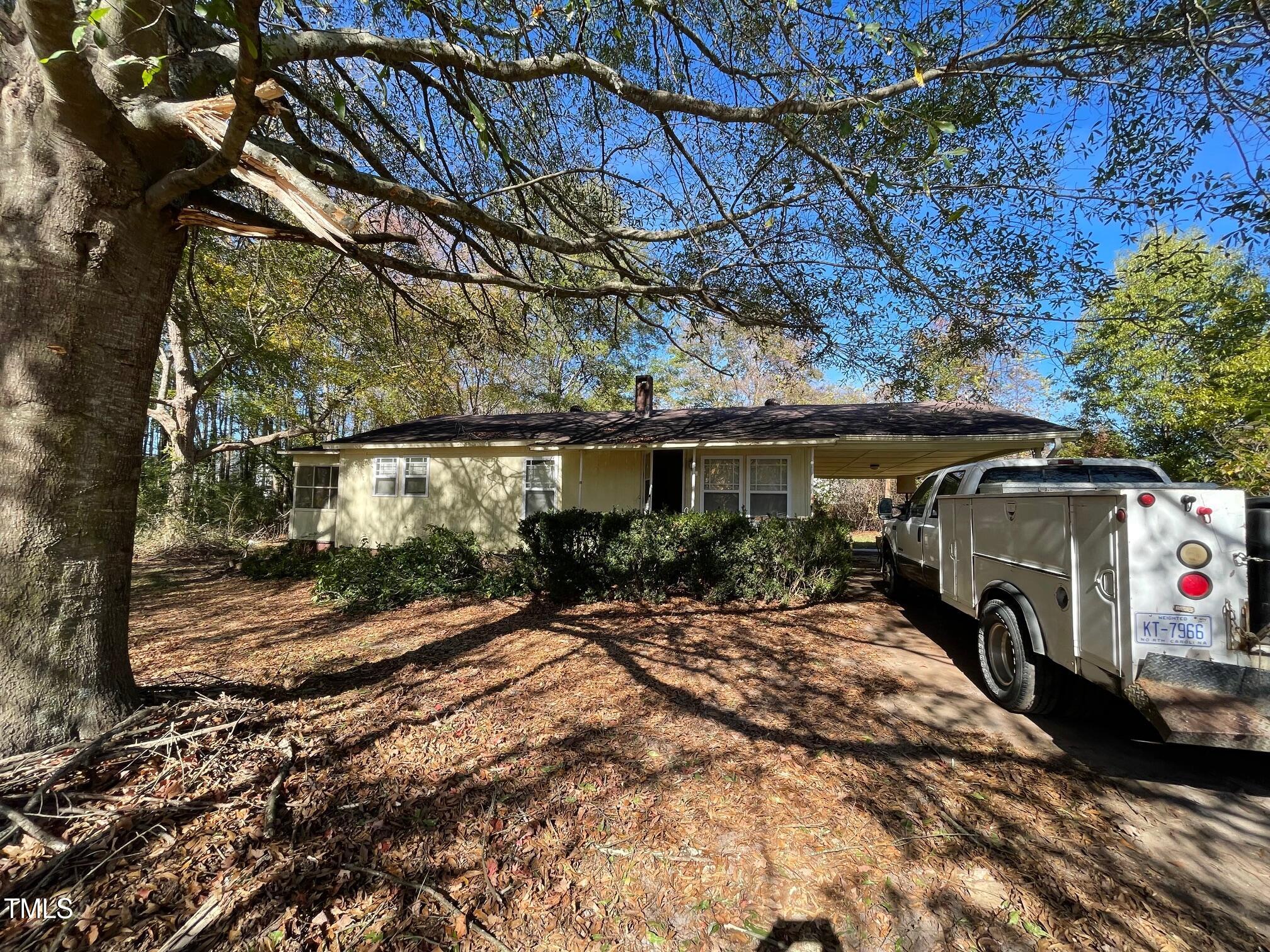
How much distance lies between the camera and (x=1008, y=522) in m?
3.79

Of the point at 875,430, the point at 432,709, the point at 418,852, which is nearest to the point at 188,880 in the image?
the point at 418,852

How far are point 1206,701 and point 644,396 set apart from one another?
11.0 meters

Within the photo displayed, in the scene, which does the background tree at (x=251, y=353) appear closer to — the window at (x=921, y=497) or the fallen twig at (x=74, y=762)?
the fallen twig at (x=74, y=762)

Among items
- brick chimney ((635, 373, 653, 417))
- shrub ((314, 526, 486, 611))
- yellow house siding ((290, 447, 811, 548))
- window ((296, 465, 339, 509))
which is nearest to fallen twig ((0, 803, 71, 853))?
shrub ((314, 526, 486, 611))

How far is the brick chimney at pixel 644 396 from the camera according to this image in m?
12.6

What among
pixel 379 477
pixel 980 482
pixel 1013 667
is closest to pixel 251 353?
pixel 379 477

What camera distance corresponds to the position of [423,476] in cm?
1249

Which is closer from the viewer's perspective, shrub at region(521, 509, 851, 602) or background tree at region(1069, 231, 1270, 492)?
background tree at region(1069, 231, 1270, 492)

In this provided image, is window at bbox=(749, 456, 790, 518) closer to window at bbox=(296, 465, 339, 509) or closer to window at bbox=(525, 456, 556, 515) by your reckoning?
window at bbox=(525, 456, 556, 515)

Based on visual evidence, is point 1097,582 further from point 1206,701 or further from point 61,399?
point 61,399

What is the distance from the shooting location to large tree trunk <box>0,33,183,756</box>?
2568 millimetres

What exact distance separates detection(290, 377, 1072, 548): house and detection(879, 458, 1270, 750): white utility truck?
5917mm

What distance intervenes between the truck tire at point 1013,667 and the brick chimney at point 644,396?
30.6 ft

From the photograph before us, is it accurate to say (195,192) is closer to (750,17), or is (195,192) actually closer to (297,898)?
(297,898)
